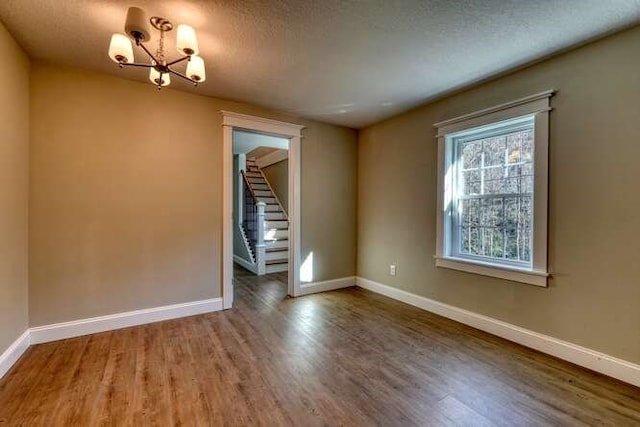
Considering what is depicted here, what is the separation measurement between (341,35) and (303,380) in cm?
249

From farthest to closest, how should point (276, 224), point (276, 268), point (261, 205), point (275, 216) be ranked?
point (275, 216), point (276, 224), point (276, 268), point (261, 205)

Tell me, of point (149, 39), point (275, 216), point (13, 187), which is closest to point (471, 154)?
point (149, 39)

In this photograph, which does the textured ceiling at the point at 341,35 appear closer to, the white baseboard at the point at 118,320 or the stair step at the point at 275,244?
the white baseboard at the point at 118,320

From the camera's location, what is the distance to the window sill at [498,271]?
99.6 inches

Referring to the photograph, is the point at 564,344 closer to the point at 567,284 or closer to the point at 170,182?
the point at 567,284

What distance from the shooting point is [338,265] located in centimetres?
450

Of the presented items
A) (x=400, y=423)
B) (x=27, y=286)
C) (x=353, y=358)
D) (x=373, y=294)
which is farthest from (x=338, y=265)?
(x=27, y=286)

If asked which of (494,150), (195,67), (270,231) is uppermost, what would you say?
(195,67)

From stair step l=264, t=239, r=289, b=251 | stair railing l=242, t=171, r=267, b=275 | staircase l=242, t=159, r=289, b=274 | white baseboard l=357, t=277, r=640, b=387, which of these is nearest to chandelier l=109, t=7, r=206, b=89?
white baseboard l=357, t=277, r=640, b=387

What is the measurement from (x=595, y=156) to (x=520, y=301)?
4.31ft

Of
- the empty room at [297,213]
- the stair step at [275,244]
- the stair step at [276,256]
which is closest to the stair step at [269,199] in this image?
the stair step at [275,244]

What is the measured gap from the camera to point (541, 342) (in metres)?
2.51

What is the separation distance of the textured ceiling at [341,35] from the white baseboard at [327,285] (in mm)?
2588

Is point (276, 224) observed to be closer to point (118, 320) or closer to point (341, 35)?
point (118, 320)
